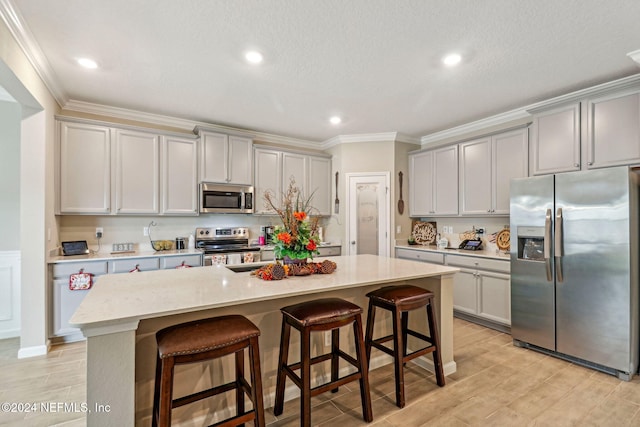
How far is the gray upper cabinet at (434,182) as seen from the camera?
441 cm

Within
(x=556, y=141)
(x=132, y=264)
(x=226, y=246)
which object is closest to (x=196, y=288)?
(x=132, y=264)

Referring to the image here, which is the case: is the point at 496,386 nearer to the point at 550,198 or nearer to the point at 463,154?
the point at 550,198

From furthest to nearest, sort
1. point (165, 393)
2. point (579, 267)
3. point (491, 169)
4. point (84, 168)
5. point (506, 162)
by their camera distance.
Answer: point (491, 169) < point (506, 162) < point (84, 168) < point (579, 267) < point (165, 393)

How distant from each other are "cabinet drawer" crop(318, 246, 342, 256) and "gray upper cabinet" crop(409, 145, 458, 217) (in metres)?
1.34

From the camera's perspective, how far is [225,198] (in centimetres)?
428

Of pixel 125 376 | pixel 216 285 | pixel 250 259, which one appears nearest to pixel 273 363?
pixel 216 285

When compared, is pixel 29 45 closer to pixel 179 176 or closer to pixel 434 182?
pixel 179 176

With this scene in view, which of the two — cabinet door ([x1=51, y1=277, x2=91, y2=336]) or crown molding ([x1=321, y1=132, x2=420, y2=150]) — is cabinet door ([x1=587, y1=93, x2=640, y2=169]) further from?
cabinet door ([x1=51, y1=277, x2=91, y2=336])

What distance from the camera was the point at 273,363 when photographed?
2154 mm

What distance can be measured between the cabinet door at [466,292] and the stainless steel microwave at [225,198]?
300 cm

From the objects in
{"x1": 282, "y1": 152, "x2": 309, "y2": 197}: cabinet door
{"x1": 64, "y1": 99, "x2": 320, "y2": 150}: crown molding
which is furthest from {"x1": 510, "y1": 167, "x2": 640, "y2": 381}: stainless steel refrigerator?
{"x1": 64, "y1": 99, "x2": 320, "y2": 150}: crown molding

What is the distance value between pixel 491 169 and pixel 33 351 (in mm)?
5365

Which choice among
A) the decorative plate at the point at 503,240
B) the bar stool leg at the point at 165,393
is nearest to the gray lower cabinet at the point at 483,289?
the decorative plate at the point at 503,240

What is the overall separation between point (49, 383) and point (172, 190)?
2.25m
